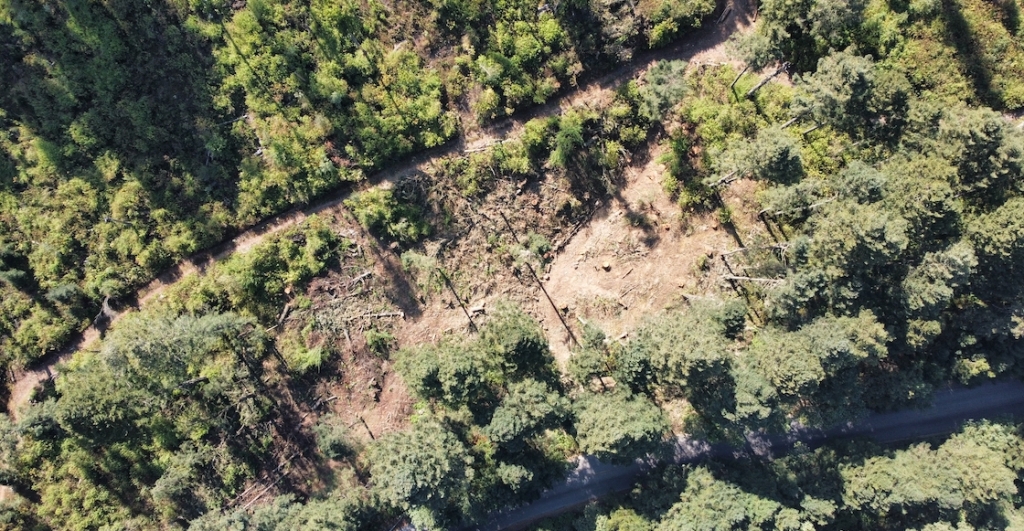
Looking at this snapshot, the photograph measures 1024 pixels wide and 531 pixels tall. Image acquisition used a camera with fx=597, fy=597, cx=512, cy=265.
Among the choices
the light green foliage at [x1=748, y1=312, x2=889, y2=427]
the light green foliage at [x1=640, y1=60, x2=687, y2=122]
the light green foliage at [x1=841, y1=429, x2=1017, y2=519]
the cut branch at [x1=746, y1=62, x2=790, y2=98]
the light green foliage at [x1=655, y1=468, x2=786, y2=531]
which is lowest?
the light green foliage at [x1=841, y1=429, x2=1017, y2=519]

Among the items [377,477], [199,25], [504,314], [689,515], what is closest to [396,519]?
[377,477]

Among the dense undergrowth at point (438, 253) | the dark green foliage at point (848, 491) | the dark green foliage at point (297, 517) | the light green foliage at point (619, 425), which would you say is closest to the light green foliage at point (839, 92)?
the dense undergrowth at point (438, 253)

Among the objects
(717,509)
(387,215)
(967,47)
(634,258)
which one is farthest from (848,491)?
(387,215)

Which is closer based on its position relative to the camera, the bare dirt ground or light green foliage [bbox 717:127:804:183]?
light green foliage [bbox 717:127:804:183]

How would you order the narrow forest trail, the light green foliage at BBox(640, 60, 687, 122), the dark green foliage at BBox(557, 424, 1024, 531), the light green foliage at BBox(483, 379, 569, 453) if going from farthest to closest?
the narrow forest trail < the light green foliage at BBox(640, 60, 687, 122) < the dark green foliage at BBox(557, 424, 1024, 531) < the light green foliage at BBox(483, 379, 569, 453)

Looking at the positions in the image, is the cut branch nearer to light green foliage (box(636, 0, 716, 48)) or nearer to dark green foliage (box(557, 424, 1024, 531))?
light green foliage (box(636, 0, 716, 48))

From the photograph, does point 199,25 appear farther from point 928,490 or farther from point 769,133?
point 928,490

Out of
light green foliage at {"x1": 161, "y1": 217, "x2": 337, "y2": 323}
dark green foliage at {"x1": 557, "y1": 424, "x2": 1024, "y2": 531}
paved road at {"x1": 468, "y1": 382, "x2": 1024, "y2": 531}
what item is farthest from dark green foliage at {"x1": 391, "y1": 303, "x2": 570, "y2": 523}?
light green foliage at {"x1": 161, "y1": 217, "x2": 337, "y2": 323}
